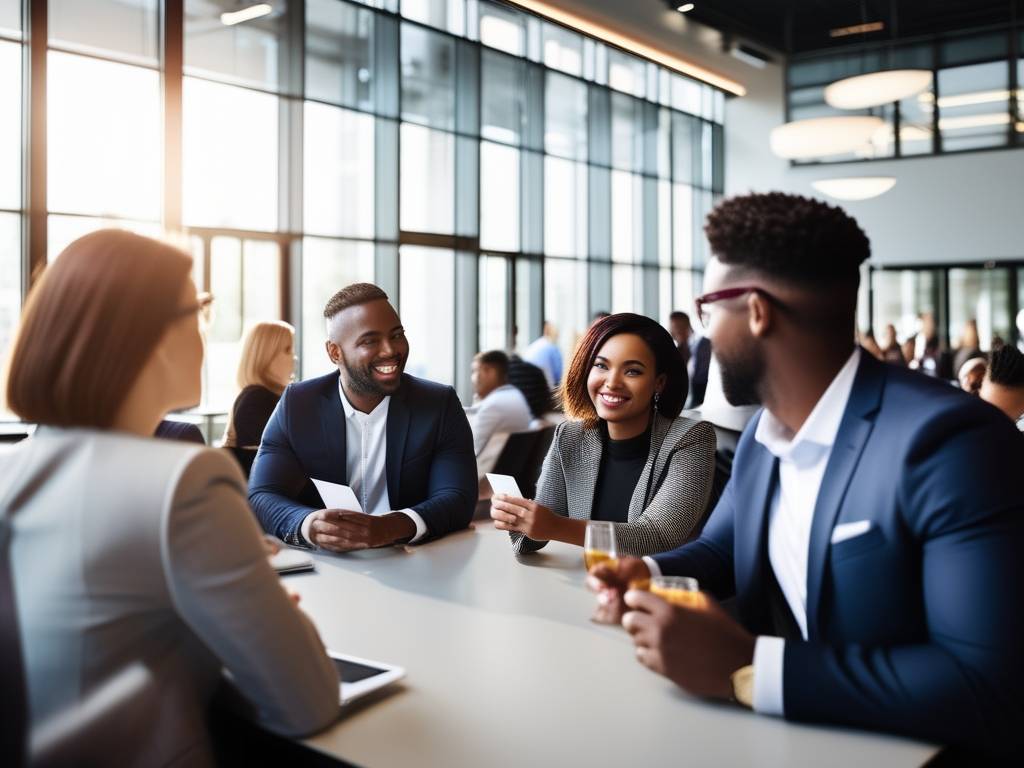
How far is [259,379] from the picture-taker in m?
4.15

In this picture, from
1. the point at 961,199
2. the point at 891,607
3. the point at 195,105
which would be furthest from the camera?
the point at 961,199

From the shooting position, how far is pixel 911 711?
3.91ft

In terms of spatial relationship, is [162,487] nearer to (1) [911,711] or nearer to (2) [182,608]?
(2) [182,608]

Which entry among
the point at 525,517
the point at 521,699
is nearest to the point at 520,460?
the point at 525,517

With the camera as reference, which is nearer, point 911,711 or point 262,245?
point 911,711

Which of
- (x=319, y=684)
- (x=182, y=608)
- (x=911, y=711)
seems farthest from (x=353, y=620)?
(x=911, y=711)

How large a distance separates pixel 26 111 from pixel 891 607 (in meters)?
7.36

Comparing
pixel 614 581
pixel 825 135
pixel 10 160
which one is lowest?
pixel 614 581

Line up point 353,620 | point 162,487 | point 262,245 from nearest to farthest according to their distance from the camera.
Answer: point 162,487, point 353,620, point 262,245

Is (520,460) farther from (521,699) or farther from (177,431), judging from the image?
(521,699)

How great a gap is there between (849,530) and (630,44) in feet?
40.9

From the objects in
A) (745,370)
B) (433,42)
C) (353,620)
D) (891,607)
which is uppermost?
(433,42)

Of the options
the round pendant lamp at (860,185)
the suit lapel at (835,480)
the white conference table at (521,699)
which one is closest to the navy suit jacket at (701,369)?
the round pendant lamp at (860,185)

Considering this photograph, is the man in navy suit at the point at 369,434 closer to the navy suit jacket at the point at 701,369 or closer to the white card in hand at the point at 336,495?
the white card in hand at the point at 336,495
